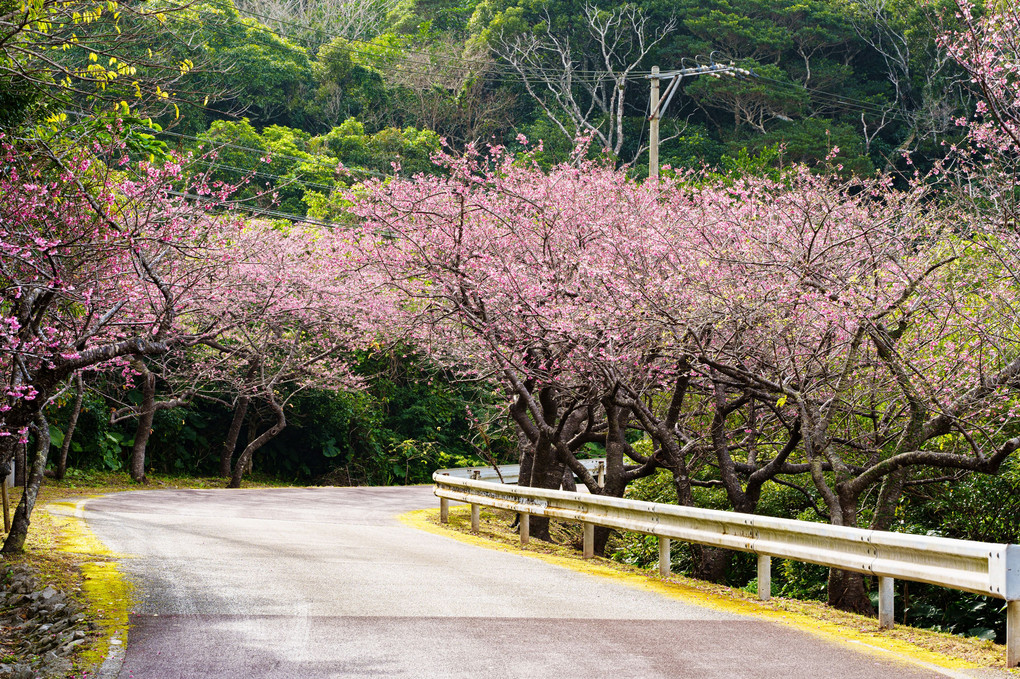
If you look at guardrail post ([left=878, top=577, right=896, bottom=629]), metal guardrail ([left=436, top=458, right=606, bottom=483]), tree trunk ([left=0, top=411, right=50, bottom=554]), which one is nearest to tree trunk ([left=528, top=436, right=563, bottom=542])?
metal guardrail ([left=436, top=458, right=606, bottom=483])

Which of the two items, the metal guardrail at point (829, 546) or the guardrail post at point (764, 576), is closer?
→ the metal guardrail at point (829, 546)

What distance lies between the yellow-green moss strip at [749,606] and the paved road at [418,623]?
0.25 metres

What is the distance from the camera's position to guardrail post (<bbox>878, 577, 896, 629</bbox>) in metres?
8.35

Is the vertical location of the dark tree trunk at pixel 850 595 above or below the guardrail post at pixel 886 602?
below

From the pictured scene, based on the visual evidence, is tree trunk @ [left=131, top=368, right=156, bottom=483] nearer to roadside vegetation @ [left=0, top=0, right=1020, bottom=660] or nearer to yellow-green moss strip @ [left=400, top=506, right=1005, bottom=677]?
roadside vegetation @ [left=0, top=0, right=1020, bottom=660]

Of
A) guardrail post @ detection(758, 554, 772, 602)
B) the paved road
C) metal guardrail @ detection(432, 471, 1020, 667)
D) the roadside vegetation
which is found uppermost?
the roadside vegetation

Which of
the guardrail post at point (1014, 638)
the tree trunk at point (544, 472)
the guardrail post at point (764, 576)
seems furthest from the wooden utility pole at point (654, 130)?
the guardrail post at point (1014, 638)

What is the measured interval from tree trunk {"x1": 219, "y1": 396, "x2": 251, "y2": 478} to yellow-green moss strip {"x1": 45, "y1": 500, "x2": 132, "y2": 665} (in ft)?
45.9

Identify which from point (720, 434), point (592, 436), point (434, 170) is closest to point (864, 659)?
point (720, 434)

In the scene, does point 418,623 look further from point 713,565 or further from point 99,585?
point 713,565

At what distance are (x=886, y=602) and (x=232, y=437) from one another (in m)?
25.8

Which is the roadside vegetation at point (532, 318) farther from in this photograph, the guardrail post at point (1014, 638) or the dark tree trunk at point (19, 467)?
the guardrail post at point (1014, 638)

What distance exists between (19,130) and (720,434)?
9131 mm

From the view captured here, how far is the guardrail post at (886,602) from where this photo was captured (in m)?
8.35
